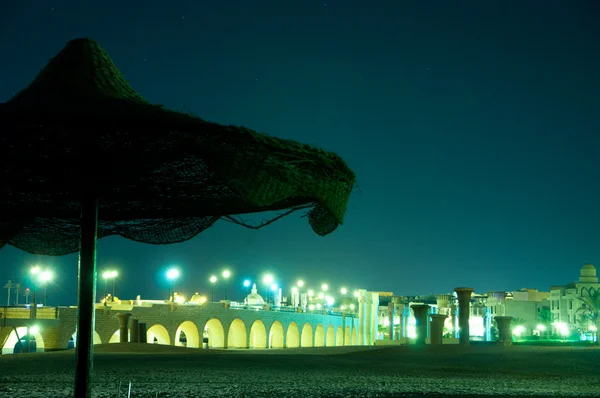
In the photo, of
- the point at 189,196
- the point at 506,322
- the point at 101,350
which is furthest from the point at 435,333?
the point at 189,196

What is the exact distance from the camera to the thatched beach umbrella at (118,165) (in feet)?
17.6

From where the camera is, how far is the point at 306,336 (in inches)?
3169

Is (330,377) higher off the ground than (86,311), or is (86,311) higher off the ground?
(86,311)

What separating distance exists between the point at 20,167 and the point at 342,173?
111 inches

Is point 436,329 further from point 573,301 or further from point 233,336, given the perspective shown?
point 573,301

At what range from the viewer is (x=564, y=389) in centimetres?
1266

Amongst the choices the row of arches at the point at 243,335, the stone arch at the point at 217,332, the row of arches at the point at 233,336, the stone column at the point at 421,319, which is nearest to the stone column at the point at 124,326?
the row of arches at the point at 233,336

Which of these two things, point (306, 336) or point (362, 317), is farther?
point (362, 317)

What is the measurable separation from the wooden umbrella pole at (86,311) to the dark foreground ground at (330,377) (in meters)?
5.10

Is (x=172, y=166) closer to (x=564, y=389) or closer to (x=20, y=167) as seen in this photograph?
(x=20, y=167)

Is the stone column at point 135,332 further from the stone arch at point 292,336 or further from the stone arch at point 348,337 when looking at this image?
the stone arch at point 348,337

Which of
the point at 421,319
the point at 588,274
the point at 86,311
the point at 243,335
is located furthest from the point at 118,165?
the point at 588,274

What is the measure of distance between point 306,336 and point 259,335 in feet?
44.6

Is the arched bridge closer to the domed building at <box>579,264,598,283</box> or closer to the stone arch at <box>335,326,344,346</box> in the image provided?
the stone arch at <box>335,326,344,346</box>
